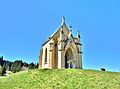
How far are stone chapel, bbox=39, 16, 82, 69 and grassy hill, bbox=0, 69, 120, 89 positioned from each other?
10370mm

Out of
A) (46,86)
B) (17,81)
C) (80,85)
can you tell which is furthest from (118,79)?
(17,81)


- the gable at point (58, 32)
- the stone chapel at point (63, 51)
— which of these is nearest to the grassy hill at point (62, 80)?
the stone chapel at point (63, 51)

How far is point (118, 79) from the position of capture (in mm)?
37625

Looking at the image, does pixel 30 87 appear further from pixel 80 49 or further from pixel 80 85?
pixel 80 49

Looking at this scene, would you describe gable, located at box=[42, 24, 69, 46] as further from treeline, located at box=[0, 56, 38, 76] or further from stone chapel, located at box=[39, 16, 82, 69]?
treeline, located at box=[0, 56, 38, 76]

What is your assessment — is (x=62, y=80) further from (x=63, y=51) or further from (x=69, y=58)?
(x=69, y=58)

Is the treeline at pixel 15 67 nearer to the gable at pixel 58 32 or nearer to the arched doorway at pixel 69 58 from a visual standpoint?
the gable at pixel 58 32

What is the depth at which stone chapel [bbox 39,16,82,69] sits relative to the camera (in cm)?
5109

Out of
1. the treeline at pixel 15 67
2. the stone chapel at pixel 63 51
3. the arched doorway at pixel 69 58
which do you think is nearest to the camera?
the stone chapel at pixel 63 51

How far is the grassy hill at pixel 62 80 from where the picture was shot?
33469 mm

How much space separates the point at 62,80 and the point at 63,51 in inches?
616

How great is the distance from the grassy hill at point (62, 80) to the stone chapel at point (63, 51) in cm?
1037

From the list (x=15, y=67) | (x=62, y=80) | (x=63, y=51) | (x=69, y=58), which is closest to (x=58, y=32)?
(x=63, y=51)

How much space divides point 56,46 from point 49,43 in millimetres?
1744
